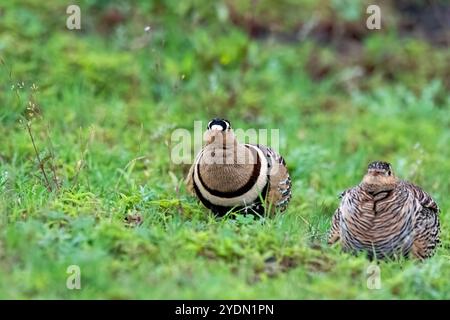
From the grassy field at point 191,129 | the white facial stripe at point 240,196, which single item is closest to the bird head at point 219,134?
the white facial stripe at point 240,196

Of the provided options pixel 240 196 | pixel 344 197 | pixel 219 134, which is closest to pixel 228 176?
pixel 240 196

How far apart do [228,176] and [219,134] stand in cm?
25

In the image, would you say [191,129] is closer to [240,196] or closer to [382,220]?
[240,196]

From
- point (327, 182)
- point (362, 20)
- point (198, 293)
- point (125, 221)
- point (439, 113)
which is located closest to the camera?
point (198, 293)

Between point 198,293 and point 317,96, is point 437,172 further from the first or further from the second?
point 198,293

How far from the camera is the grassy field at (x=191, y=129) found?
4.69 meters

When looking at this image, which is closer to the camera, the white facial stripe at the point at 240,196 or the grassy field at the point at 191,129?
the grassy field at the point at 191,129

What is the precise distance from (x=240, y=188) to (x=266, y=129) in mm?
2409

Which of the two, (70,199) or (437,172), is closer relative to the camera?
(70,199)

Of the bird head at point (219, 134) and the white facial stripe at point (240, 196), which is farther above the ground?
the bird head at point (219, 134)

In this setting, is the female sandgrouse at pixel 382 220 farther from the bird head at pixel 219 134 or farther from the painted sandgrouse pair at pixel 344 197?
the bird head at pixel 219 134

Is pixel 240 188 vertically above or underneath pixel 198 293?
above

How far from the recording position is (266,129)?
7988 mm

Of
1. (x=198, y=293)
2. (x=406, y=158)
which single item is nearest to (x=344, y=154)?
(x=406, y=158)
